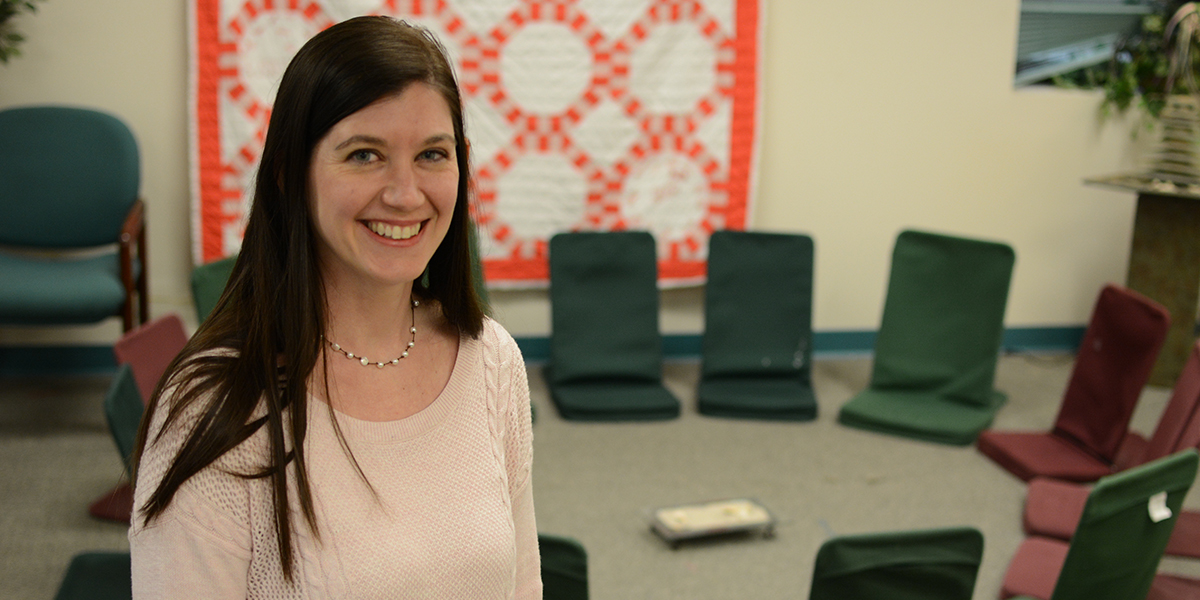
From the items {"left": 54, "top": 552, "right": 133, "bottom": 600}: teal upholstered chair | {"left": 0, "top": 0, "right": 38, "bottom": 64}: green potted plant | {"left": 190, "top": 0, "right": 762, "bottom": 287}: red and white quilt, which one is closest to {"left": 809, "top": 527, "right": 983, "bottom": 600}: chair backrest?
{"left": 54, "top": 552, "right": 133, "bottom": 600}: teal upholstered chair

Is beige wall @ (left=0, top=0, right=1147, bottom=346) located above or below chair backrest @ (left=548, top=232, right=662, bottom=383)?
above

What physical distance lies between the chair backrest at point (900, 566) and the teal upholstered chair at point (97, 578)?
55.8 inches

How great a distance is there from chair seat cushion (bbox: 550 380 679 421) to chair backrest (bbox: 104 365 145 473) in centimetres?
181

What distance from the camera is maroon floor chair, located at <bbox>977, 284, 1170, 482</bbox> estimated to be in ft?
11.8

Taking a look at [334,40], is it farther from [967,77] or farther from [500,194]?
[967,77]

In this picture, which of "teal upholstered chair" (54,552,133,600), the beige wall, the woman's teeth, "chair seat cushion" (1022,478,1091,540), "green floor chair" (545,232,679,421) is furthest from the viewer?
the beige wall

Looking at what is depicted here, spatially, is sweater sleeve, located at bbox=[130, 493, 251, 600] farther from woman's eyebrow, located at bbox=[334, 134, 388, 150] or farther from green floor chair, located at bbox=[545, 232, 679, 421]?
green floor chair, located at bbox=[545, 232, 679, 421]

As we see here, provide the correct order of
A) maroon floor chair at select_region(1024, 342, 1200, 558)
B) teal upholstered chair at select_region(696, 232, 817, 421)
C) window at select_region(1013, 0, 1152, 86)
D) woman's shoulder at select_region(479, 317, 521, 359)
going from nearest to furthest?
woman's shoulder at select_region(479, 317, 521, 359), maroon floor chair at select_region(1024, 342, 1200, 558), teal upholstered chair at select_region(696, 232, 817, 421), window at select_region(1013, 0, 1152, 86)

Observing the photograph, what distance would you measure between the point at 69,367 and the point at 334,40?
3713 mm

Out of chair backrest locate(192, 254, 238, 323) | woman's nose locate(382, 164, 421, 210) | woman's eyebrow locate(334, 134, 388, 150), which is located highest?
woman's eyebrow locate(334, 134, 388, 150)

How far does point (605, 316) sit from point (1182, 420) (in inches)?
84.3

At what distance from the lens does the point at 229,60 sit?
4160 millimetres

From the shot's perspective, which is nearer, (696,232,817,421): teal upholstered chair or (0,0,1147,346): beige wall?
(696,232,817,421): teal upholstered chair

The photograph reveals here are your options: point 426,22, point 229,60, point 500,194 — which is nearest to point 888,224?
point 500,194
